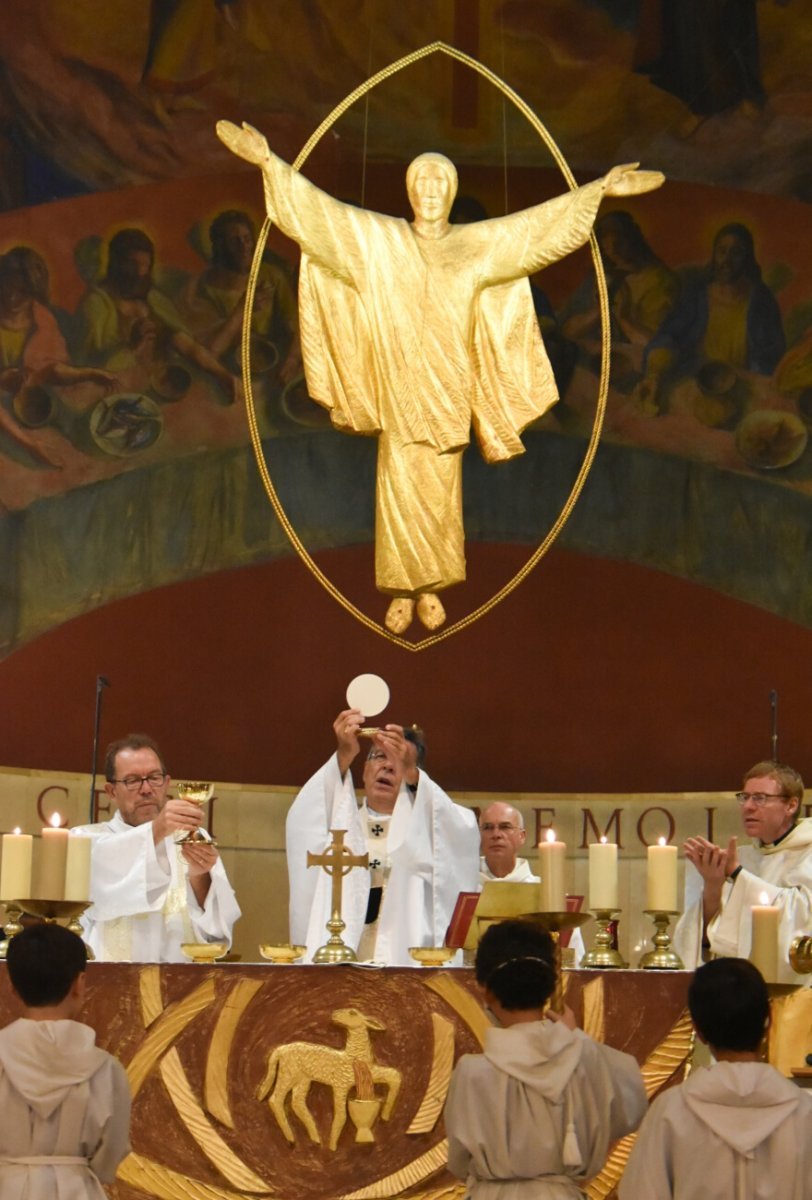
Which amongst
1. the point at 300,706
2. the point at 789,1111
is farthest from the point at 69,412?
the point at 789,1111

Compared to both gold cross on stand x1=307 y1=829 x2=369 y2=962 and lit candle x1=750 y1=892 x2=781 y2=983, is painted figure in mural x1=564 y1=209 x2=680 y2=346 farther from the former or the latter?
lit candle x1=750 y1=892 x2=781 y2=983

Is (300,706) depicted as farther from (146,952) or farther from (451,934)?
(451,934)

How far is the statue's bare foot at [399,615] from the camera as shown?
847cm

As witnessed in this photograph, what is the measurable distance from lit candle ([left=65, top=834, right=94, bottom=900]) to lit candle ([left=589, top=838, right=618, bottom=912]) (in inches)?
61.2

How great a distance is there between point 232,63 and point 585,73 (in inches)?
73.2

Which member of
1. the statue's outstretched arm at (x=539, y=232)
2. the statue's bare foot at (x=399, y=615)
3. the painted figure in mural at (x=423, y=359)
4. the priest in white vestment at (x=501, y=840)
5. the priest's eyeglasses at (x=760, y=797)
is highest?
the statue's outstretched arm at (x=539, y=232)

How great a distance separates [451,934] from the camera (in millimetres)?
6070

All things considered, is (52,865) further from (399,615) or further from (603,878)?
(399,615)

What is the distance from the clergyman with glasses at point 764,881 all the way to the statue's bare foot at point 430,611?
1.59m

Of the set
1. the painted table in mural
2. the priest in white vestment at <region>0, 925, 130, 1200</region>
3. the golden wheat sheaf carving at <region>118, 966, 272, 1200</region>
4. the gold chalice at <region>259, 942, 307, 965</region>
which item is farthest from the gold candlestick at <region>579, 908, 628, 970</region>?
the priest in white vestment at <region>0, 925, 130, 1200</region>

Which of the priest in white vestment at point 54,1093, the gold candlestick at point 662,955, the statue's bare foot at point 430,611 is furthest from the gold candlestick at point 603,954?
the statue's bare foot at point 430,611

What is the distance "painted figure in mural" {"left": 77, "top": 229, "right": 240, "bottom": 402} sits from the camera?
9.89m

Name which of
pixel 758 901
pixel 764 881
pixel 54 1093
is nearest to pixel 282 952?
pixel 758 901

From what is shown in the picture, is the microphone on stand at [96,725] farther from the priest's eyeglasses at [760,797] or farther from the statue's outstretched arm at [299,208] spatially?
the priest's eyeglasses at [760,797]
